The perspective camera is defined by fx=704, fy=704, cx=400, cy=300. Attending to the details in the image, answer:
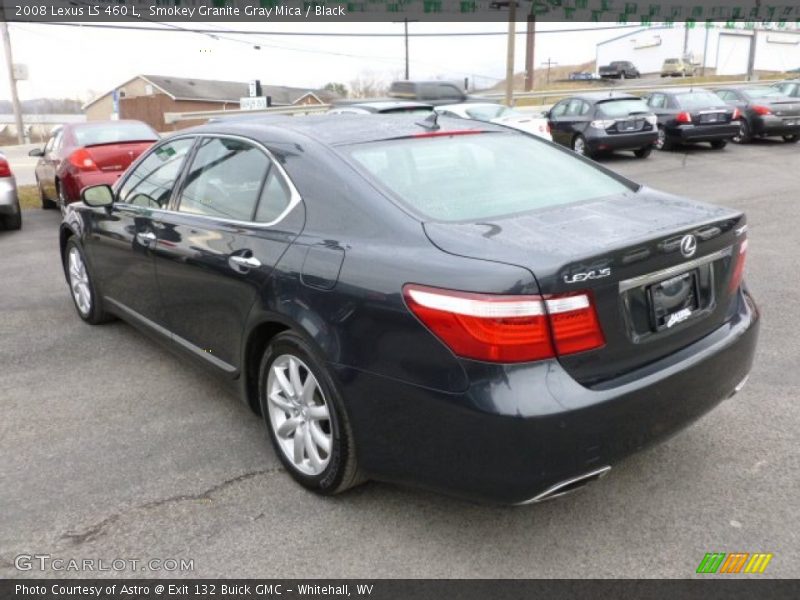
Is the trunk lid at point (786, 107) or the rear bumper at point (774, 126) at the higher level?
the trunk lid at point (786, 107)

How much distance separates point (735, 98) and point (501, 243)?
1925 centimetres

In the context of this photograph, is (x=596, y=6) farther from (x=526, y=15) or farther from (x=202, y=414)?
(x=202, y=414)

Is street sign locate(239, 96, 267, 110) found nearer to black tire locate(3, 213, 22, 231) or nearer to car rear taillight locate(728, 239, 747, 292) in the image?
black tire locate(3, 213, 22, 231)

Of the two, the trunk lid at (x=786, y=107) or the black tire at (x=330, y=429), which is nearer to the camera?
the black tire at (x=330, y=429)

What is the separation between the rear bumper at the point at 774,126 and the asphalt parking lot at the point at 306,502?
49.8ft

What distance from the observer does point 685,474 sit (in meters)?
3.13

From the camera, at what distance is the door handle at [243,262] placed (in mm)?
3135

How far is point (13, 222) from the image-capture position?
388 inches


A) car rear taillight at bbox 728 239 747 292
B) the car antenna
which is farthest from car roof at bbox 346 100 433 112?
car rear taillight at bbox 728 239 747 292

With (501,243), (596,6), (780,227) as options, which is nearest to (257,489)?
(501,243)

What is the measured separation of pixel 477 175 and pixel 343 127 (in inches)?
29.0

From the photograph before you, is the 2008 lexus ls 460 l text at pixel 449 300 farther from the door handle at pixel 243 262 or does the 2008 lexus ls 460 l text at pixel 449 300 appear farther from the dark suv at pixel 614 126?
the dark suv at pixel 614 126
